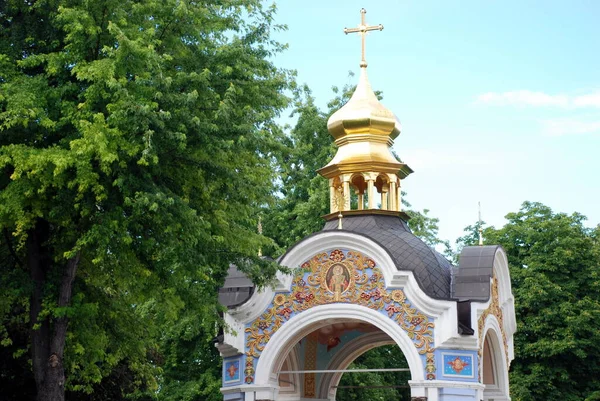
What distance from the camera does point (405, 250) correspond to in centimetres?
1605

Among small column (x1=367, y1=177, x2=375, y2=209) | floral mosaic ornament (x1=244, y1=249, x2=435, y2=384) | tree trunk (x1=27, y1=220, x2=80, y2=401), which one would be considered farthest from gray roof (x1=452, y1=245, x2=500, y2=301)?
tree trunk (x1=27, y1=220, x2=80, y2=401)

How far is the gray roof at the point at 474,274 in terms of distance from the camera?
15.2m

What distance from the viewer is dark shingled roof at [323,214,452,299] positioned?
1552cm

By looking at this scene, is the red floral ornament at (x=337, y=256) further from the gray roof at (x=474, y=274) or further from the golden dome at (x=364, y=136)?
the golden dome at (x=364, y=136)

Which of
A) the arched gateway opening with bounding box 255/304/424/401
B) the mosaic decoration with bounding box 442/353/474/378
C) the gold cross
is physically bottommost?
the mosaic decoration with bounding box 442/353/474/378

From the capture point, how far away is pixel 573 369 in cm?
2659

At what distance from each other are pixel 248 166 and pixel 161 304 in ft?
7.89

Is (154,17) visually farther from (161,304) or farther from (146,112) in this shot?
(161,304)

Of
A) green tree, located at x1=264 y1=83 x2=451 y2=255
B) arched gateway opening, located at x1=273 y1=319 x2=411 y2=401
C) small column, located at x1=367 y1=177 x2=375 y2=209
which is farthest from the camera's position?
green tree, located at x1=264 y1=83 x2=451 y2=255

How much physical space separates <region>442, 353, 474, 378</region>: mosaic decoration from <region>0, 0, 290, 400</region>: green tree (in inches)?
106

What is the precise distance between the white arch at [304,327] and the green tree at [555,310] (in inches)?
447

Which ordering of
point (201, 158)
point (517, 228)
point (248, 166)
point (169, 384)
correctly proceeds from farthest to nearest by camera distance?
1. point (517, 228)
2. point (169, 384)
3. point (248, 166)
4. point (201, 158)

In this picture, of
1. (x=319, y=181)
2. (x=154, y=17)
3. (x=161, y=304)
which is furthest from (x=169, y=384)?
(x=154, y=17)

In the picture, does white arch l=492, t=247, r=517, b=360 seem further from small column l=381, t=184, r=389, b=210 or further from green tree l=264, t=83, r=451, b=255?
green tree l=264, t=83, r=451, b=255
